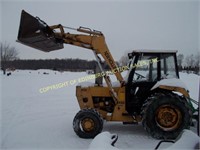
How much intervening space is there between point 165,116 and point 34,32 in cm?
408

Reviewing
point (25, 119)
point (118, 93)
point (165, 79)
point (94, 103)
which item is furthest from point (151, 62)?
point (25, 119)

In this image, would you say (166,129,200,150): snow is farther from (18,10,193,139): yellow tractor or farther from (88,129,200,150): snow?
(18,10,193,139): yellow tractor

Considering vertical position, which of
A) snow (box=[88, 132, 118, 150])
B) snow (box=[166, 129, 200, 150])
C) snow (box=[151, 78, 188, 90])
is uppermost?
snow (box=[151, 78, 188, 90])

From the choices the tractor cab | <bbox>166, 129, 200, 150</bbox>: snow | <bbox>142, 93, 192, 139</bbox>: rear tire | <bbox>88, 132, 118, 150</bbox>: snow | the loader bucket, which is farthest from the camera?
the tractor cab

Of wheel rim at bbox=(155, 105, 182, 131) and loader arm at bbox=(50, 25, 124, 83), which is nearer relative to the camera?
wheel rim at bbox=(155, 105, 182, 131)

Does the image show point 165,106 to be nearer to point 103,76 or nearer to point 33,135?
point 103,76

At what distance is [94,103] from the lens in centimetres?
784

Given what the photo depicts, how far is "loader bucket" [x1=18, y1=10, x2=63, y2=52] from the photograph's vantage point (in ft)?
23.5

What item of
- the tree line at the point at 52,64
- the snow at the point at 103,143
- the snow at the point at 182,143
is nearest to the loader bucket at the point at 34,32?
the snow at the point at 103,143

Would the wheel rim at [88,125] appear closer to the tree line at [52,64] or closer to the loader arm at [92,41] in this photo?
the loader arm at [92,41]

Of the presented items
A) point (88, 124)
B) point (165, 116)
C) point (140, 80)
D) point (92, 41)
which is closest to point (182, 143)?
point (165, 116)

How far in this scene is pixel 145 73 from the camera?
24.7ft

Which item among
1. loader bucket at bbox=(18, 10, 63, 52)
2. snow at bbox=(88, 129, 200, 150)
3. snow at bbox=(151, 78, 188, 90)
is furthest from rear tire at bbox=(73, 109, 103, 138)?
snow at bbox=(88, 129, 200, 150)

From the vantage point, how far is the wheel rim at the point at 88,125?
7.10 metres
